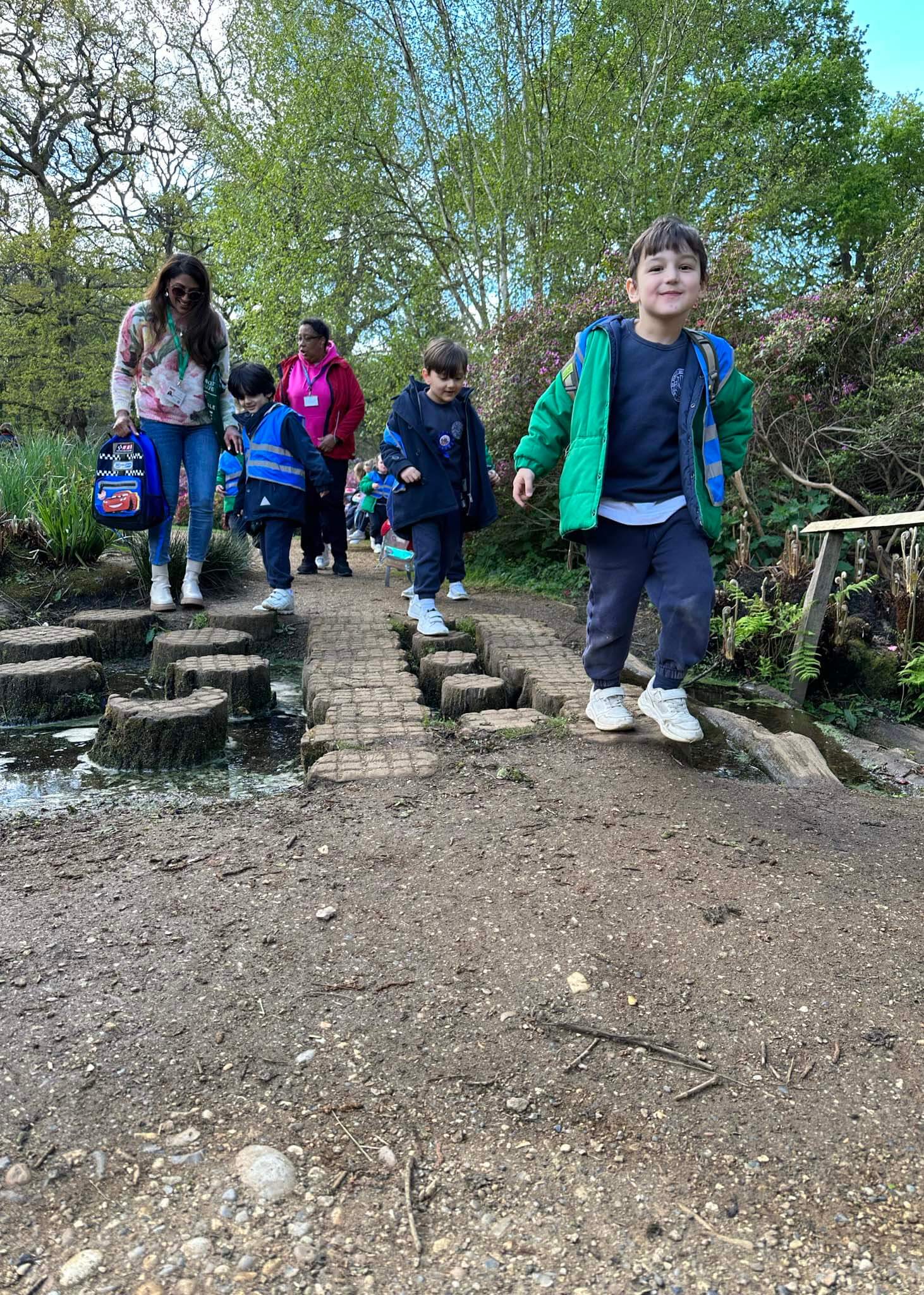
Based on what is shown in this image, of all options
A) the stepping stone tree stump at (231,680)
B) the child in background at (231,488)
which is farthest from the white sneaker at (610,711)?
the child in background at (231,488)

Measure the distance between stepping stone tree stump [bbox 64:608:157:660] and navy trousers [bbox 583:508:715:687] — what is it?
2822mm

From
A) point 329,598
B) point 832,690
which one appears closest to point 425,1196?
point 832,690

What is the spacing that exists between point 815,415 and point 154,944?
6292 mm

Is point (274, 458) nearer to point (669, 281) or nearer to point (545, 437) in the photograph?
point (545, 437)

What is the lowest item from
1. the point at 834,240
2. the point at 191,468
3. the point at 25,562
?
the point at 25,562

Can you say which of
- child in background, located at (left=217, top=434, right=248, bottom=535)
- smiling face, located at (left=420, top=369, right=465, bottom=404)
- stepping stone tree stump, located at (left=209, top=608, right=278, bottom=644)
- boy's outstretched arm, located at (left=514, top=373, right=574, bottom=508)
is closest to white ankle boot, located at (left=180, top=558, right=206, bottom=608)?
stepping stone tree stump, located at (left=209, top=608, right=278, bottom=644)

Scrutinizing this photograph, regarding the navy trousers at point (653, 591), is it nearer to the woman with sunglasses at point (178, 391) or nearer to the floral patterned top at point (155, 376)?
the woman with sunglasses at point (178, 391)

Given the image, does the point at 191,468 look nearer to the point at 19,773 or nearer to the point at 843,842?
the point at 19,773

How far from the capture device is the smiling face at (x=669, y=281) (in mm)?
2990

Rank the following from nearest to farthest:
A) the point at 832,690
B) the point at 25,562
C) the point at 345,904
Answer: the point at 345,904
the point at 832,690
the point at 25,562

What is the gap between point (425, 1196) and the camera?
4.05 feet

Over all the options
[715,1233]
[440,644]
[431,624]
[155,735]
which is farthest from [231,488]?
[715,1233]

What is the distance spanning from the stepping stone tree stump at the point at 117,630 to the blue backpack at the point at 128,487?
58cm

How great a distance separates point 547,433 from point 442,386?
2.02m
